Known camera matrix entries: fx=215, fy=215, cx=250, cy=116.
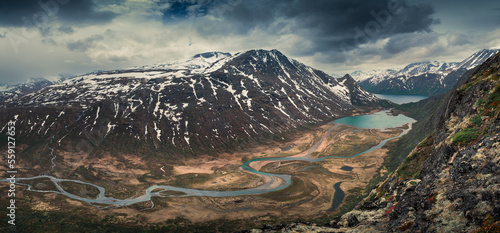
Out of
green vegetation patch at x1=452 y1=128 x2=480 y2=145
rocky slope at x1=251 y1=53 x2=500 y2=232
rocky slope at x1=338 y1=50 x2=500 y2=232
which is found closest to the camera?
rocky slope at x1=251 y1=53 x2=500 y2=232

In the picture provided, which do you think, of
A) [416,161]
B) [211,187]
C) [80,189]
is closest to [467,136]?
[416,161]

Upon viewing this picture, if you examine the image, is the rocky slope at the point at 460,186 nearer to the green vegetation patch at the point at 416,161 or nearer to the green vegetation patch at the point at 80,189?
the green vegetation patch at the point at 416,161

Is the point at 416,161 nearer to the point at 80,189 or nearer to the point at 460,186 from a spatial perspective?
the point at 460,186

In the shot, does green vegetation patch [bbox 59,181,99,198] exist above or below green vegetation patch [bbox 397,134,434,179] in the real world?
below

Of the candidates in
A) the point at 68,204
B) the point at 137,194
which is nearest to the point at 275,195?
the point at 137,194

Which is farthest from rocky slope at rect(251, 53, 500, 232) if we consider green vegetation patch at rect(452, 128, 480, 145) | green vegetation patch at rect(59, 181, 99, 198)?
green vegetation patch at rect(59, 181, 99, 198)

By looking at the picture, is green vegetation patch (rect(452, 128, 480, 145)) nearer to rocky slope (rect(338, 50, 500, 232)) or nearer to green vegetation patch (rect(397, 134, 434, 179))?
rocky slope (rect(338, 50, 500, 232))

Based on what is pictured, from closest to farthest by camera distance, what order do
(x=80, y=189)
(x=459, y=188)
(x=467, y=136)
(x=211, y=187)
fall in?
(x=459, y=188) < (x=467, y=136) < (x=80, y=189) < (x=211, y=187)

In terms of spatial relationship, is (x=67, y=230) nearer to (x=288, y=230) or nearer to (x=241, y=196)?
(x=241, y=196)
